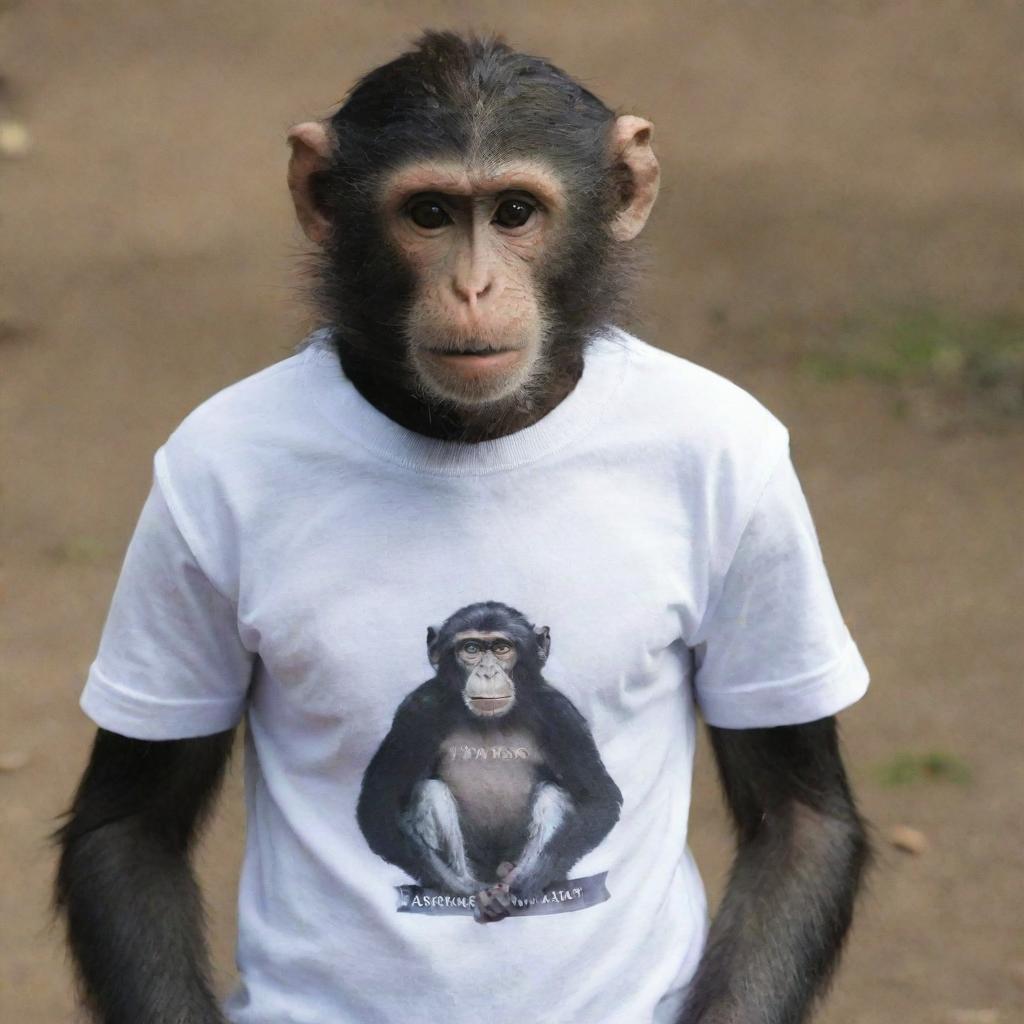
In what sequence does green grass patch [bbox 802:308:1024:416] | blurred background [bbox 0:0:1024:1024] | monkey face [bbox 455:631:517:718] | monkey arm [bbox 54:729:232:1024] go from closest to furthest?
monkey face [bbox 455:631:517:718] → monkey arm [bbox 54:729:232:1024] → blurred background [bbox 0:0:1024:1024] → green grass patch [bbox 802:308:1024:416]

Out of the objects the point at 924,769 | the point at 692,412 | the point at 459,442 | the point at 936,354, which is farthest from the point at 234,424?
the point at 936,354

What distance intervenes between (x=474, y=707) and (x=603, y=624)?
214mm

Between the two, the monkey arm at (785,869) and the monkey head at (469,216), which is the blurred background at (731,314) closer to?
the monkey head at (469,216)

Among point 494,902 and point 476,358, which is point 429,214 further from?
point 494,902

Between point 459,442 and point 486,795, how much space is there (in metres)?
0.49

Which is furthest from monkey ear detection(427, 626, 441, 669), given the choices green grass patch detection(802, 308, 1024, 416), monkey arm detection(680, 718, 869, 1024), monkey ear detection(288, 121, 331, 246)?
green grass patch detection(802, 308, 1024, 416)

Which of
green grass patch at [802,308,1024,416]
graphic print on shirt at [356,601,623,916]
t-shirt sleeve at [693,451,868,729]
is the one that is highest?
t-shirt sleeve at [693,451,868,729]

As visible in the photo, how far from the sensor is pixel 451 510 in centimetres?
272

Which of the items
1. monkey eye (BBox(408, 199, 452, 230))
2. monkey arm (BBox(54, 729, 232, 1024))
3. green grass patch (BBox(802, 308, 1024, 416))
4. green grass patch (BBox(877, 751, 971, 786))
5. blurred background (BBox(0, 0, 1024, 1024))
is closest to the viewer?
monkey eye (BBox(408, 199, 452, 230))

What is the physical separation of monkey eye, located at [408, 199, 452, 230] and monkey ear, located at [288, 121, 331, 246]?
207 millimetres

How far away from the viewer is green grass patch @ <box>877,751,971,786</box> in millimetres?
5586

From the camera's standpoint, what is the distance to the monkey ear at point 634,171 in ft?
9.82

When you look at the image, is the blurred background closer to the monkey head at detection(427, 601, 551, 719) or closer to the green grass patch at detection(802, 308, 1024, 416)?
the green grass patch at detection(802, 308, 1024, 416)

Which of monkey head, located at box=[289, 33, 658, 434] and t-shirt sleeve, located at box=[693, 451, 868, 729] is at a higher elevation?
monkey head, located at box=[289, 33, 658, 434]
